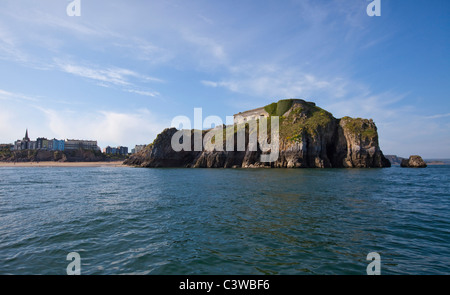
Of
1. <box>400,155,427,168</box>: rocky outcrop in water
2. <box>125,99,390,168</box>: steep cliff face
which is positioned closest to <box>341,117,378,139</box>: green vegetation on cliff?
<box>125,99,390,168</box>: steep cliff face

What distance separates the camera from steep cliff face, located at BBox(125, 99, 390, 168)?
257 feet

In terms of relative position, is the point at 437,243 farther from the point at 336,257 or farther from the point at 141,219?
the point at 141,219

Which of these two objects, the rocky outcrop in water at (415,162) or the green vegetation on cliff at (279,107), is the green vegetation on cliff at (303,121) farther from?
the rocky outcrop in water at (415,162)

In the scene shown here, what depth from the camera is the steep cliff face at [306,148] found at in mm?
78438

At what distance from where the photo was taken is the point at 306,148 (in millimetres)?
80188

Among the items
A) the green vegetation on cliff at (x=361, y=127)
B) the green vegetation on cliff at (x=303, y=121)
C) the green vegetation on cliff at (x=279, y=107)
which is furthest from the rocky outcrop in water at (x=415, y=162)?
the green vegetation on cliff at (x=279, y=107)

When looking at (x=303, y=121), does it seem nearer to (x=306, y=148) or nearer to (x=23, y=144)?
(x=306, y=148)

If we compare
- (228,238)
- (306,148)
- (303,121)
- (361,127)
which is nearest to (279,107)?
(303,121)

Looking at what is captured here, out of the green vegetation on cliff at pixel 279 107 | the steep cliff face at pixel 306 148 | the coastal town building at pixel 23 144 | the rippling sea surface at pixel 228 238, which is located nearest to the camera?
the rippling sea surface at pixel 228 238
